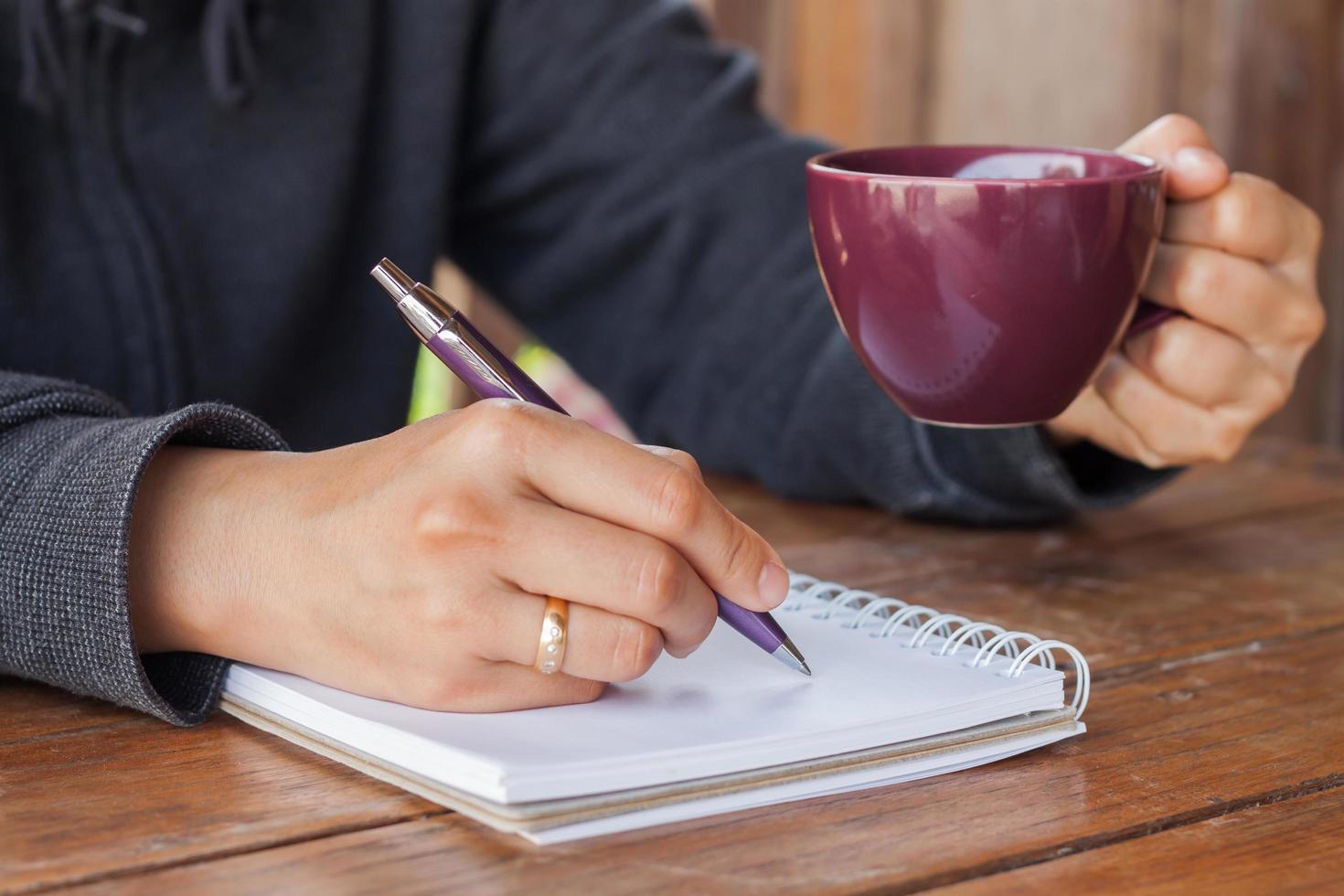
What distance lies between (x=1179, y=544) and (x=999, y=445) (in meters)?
0.16

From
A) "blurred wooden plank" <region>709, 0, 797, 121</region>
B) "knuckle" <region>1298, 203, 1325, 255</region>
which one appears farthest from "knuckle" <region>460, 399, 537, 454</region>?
"blurred wooden plank" <region>709, 0, 797, 121</region>

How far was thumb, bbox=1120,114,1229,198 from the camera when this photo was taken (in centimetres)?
81

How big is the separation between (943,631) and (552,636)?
0.88ft

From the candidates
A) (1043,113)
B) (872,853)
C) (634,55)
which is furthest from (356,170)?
(1043,113)

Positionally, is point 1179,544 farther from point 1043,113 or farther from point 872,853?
point 1043,113

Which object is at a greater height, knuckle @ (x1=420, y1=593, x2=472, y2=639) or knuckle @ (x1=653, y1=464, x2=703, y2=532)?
knuckle @ (x1=653, y1=464, x2=703, y2=532)

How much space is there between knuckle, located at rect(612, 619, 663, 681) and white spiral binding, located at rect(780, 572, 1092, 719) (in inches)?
6.0

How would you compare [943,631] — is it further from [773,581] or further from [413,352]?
[413,352]

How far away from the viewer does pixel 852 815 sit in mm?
553

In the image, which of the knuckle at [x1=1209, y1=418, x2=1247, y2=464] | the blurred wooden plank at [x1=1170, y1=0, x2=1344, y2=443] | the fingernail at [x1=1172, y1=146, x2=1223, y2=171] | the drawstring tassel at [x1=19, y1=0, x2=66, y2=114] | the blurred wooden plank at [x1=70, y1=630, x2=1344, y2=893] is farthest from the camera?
the blurred wooden plank at [x1=1170, y1=0, x2=1344, y2=443]

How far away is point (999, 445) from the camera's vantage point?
1.00 meters

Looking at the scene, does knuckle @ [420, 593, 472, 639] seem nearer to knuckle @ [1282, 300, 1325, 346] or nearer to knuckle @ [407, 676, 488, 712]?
knuckle @ [407, 676, 488, 712]

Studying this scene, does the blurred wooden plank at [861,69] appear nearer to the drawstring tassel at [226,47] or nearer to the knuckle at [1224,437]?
the drawstring tassel at [226,47]

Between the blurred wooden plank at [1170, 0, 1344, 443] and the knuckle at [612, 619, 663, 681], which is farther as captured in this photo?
the blurred wooden plank at [1170, 0, 1344, 443]
